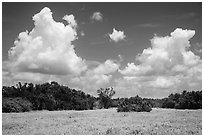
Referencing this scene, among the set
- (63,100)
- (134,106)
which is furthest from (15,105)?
(134,106)

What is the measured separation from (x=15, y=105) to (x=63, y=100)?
1165cm

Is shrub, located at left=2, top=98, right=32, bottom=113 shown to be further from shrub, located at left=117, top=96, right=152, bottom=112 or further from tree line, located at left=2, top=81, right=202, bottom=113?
shrub, located at left=117, top=96, right=152, bottom=112

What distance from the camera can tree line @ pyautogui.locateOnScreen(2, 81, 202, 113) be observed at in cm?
3434

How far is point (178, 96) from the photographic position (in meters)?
45.9

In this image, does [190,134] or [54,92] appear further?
[54,92]

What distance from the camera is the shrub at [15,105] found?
3506cm

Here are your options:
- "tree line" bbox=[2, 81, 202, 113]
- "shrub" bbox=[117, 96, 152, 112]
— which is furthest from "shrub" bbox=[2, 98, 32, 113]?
"shrub" bbox=[117, 96, 152, 112]

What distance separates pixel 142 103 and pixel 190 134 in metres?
19.9

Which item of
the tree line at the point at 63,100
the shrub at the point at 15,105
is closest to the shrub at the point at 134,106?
the tree line at the point at 63,100

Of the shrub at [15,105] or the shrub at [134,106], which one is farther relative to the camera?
the shrub at [15,105]

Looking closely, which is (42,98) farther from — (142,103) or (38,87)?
(142,103)

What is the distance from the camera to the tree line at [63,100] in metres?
34.3

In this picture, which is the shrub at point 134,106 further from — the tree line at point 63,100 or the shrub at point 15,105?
the shrub at point 15,105

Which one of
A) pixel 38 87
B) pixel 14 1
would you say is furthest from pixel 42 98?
pixel 14 1
